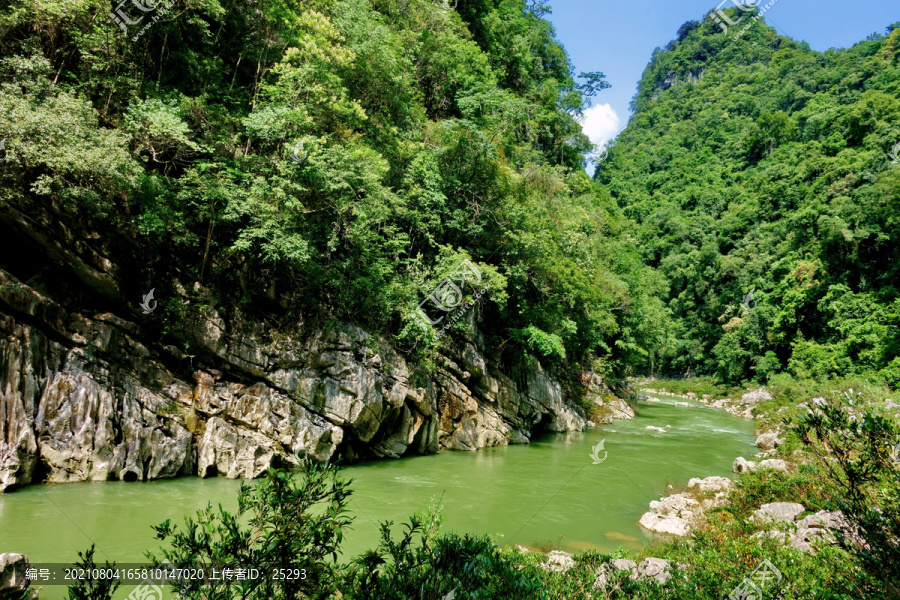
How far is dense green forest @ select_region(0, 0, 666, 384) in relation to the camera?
818 cm

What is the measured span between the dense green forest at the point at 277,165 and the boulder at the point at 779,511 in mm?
8245

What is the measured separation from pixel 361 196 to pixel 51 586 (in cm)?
968

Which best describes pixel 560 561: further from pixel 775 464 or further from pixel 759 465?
pixel 775 464

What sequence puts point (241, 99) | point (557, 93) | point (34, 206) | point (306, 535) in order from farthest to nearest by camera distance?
point (557, 93) < point (241, 99) < point (34, 206) < point (306, 535)

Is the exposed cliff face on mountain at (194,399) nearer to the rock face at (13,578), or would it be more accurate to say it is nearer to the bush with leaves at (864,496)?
the rock face at (13,578)

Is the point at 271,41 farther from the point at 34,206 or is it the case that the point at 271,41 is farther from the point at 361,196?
the point at 34,206

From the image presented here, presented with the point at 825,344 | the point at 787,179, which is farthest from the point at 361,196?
the point at 787,179

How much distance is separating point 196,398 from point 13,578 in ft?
17.2

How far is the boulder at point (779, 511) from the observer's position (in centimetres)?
748

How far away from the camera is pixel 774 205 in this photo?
46.8m

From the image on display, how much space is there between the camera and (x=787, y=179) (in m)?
46.1

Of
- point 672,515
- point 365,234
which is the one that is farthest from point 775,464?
point 365,234

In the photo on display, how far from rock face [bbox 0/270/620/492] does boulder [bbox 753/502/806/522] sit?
313 inches

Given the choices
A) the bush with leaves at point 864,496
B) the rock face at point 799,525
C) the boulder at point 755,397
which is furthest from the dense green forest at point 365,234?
the boulder at point 755,397
